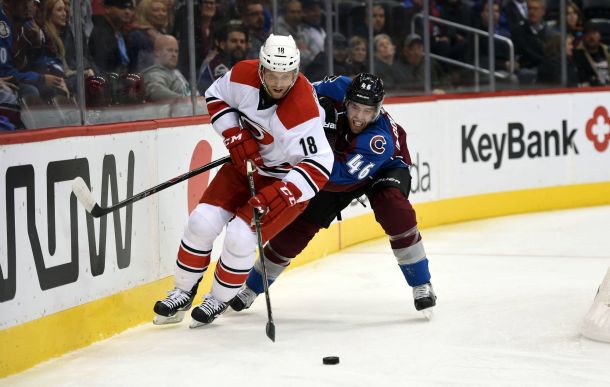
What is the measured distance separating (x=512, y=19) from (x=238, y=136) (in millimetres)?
4962

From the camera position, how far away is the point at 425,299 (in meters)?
5.06

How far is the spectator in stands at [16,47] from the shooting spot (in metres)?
4.43

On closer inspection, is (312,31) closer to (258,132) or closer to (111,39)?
(111,39)

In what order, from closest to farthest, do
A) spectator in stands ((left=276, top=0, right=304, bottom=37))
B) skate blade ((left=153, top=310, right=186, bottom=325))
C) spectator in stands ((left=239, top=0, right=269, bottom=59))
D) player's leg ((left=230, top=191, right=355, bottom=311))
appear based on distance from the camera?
skate blade ((left=153, top=310, right=186, bottom=325)), player's leg ((left=230, top=191, right=355, bottom=311)), spectator in stands ((left=239, top=0, right=269, bottom=59)), spectator in stands ((left=276, top=0, right=304, bottom=37))


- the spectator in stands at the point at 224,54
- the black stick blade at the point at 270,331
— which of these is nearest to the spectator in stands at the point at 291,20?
the spectator in stands at the point at 224,54

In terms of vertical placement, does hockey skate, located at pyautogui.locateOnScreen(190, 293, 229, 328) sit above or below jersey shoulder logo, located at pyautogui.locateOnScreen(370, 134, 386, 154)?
below

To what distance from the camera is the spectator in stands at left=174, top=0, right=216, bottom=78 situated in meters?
5.98

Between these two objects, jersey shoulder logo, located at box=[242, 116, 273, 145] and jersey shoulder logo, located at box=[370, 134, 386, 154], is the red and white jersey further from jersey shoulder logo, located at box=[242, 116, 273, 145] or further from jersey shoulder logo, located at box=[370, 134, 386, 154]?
jersey shoulder logo, located at box=[370, 134, 386, 154]

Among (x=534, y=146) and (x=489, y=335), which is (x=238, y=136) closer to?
(x=489, y=335)

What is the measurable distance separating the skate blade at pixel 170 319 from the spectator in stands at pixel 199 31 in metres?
1.54

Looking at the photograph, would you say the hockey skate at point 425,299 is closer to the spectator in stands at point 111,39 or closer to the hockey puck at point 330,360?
the hockey puck at point 330,360

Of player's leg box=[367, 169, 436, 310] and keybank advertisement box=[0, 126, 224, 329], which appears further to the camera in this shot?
player's leg box=[367, 169, 436, 310]

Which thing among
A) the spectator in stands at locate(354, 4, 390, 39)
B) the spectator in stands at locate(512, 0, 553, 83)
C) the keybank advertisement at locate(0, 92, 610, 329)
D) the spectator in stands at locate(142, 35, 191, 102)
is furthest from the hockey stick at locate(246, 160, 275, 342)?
the spectator in stands at locate(512, 0, 553, 83)

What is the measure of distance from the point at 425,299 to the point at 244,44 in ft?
7.13
